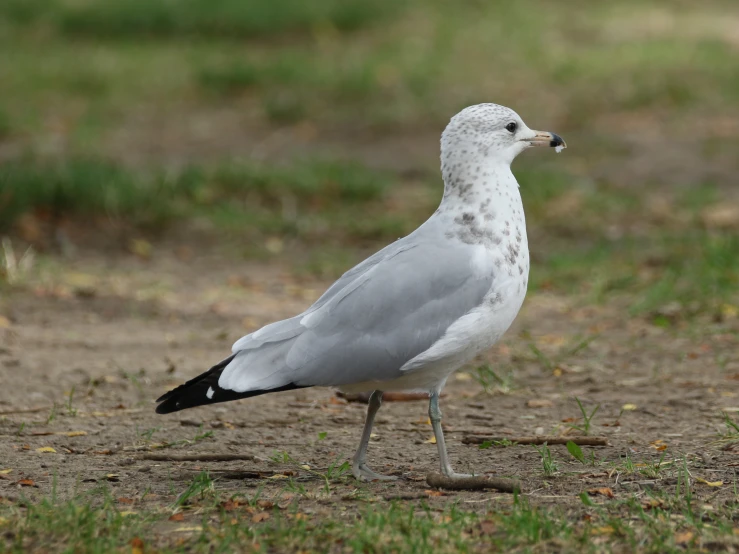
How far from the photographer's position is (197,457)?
4.32 meters

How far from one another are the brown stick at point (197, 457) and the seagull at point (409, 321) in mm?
423

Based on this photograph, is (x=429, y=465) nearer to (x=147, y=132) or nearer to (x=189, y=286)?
(x=189, y=286)

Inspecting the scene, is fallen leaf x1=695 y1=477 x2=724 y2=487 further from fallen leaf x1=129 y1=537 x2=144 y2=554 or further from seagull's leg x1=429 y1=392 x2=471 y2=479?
fallen leaf x1=129 y1=537 x2=144 y2=554

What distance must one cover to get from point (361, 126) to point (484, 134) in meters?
7.45

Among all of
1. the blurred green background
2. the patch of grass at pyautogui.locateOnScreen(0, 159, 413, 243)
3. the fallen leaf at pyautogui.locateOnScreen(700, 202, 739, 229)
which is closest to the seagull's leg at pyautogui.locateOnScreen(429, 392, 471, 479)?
the blurred green background

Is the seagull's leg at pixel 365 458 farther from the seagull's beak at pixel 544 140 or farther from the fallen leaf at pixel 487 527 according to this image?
the seagull's beak at pixel 544 140

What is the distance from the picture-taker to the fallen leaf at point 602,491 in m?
3.72

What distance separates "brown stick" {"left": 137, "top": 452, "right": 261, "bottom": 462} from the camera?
4.32m

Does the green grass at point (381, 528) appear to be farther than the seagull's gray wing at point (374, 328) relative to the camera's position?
No

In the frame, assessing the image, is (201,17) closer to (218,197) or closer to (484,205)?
(218,197)

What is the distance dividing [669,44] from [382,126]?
3.82m

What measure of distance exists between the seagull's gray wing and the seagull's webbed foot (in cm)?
35

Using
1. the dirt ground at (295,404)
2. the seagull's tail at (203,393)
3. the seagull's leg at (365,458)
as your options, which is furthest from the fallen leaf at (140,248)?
the seagull's tail at (203,393)

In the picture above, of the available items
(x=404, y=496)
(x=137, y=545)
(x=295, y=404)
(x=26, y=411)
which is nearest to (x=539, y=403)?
(x=295, y=404)
